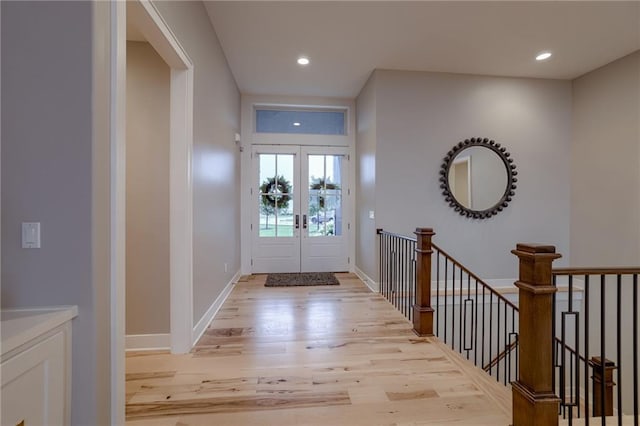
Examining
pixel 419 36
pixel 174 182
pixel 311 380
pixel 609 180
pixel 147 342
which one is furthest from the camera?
pixel 609 180

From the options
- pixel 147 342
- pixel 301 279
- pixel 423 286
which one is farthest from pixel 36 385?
pixel 301 279

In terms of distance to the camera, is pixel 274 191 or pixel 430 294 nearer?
pixel 430 294

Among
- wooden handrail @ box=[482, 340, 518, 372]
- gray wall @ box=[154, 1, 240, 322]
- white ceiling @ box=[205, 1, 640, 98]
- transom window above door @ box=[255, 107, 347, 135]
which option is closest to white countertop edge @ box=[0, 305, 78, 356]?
gray wall @ box=[154, 1, 240, 322]

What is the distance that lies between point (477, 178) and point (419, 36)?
2.11 m

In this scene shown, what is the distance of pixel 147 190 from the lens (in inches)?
99.5

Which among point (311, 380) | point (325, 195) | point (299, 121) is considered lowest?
point (311, 380)

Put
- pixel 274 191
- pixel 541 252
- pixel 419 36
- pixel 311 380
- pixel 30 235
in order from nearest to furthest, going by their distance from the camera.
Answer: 1. pixel 30 235
2. pixel 541 252
3. pixel 311 380
4. pixel 419 36
5. pixel 274 191

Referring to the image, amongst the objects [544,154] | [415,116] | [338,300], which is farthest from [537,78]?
[338,300]

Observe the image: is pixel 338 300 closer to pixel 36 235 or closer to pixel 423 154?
pixel 423 154

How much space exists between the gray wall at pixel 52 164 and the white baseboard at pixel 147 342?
1.31 metres

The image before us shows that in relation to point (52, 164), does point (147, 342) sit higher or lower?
lower

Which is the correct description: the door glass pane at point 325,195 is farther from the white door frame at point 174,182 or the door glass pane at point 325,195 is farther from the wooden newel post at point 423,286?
the white door frame at point 174,182

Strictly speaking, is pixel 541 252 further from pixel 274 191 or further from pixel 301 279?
pixel 274 191

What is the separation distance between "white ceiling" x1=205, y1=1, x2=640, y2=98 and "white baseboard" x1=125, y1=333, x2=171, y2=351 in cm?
305
